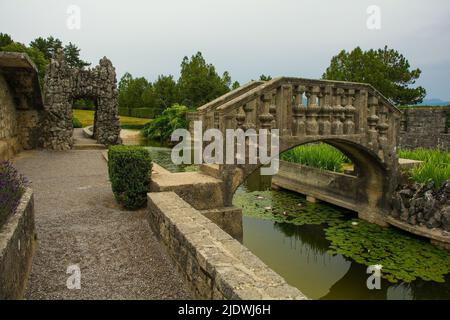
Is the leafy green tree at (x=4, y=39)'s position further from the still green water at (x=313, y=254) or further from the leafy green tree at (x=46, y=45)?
the still green water at (x=313, y=254)

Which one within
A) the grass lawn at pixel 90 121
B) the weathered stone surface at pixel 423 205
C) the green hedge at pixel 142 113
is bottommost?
the weathered stone surface at pixel 423 205

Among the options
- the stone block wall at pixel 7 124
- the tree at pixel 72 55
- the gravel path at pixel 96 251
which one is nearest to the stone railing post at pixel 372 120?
the gravel path at pixel 96 251

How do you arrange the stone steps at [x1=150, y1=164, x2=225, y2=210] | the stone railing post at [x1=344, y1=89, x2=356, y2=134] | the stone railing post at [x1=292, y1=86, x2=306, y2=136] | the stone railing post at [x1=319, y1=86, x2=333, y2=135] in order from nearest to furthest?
the stone steps at [x1=150, y1=164, x2=225, y2=210], the stone railing post at [x1=292, y1=86, x2=306, y2=136], the stone railing post at [x1=319, y1=86, x2=333, y2=135], the stone railing post at [x1=344, y1=89, x2=356, y2=134]

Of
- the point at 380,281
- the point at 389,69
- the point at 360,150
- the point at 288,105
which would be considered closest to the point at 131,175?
the point at 288,105

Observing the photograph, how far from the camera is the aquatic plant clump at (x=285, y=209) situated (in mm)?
9453

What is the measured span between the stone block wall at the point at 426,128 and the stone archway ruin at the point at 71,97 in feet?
46.0

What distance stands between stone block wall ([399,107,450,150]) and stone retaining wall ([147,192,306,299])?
15.9m

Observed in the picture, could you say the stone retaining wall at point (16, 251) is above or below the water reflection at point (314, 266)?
above

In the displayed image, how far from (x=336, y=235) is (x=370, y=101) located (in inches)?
124

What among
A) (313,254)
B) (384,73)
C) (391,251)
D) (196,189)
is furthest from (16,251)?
(384,73)

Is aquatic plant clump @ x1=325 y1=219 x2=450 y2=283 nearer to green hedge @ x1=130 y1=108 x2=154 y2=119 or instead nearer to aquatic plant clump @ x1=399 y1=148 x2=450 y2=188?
aquatic plant clump @ x1=399 y1=148 x2=450 y2=188

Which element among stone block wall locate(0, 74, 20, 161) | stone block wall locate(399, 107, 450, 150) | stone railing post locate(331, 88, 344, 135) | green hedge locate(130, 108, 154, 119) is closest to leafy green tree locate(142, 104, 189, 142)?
green hedge locate(130, 108, 154, 119)

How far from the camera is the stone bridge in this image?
5.98 meters
